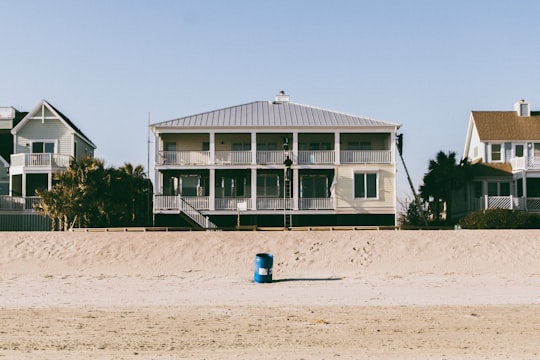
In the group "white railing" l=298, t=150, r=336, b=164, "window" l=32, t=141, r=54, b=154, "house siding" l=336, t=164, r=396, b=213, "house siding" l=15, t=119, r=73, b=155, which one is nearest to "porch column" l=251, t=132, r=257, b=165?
"white railing" l=298, t=150, r=336, b=164

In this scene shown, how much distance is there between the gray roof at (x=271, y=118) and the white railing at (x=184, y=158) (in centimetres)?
157

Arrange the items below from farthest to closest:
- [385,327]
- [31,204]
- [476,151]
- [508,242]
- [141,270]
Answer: [476,151] < [31,204] < [508,242] < [141,270] < [385,327]

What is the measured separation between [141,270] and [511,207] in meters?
23.9

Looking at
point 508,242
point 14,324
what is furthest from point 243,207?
point 14,324

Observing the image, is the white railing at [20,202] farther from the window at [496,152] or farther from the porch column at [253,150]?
the window at [496,152]

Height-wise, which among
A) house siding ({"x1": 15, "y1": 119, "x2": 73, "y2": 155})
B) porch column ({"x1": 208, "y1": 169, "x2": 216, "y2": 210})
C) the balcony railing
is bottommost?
porch column ({"x1": 208, "y1": 169, "x2": 216, "y2": 210})

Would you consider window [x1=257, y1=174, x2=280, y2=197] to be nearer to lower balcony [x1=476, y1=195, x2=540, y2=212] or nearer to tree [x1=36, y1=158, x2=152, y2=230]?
tree [x1=36, y1=158, x2=152, y2=230]

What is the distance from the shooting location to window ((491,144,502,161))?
5006cm

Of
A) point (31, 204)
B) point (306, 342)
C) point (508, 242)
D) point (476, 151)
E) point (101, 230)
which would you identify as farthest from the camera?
point (476, 151)

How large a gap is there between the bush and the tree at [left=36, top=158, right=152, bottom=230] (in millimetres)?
17191

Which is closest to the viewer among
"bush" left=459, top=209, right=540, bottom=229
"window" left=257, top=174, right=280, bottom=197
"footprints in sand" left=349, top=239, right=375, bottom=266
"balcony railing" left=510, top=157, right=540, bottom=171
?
"footprints in sand" left=349, top=239, right=375, bottom=266

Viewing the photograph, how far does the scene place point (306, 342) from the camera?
586 inches

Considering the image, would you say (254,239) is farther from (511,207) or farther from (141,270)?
(511,207)

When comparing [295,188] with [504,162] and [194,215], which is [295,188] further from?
[504,162]
